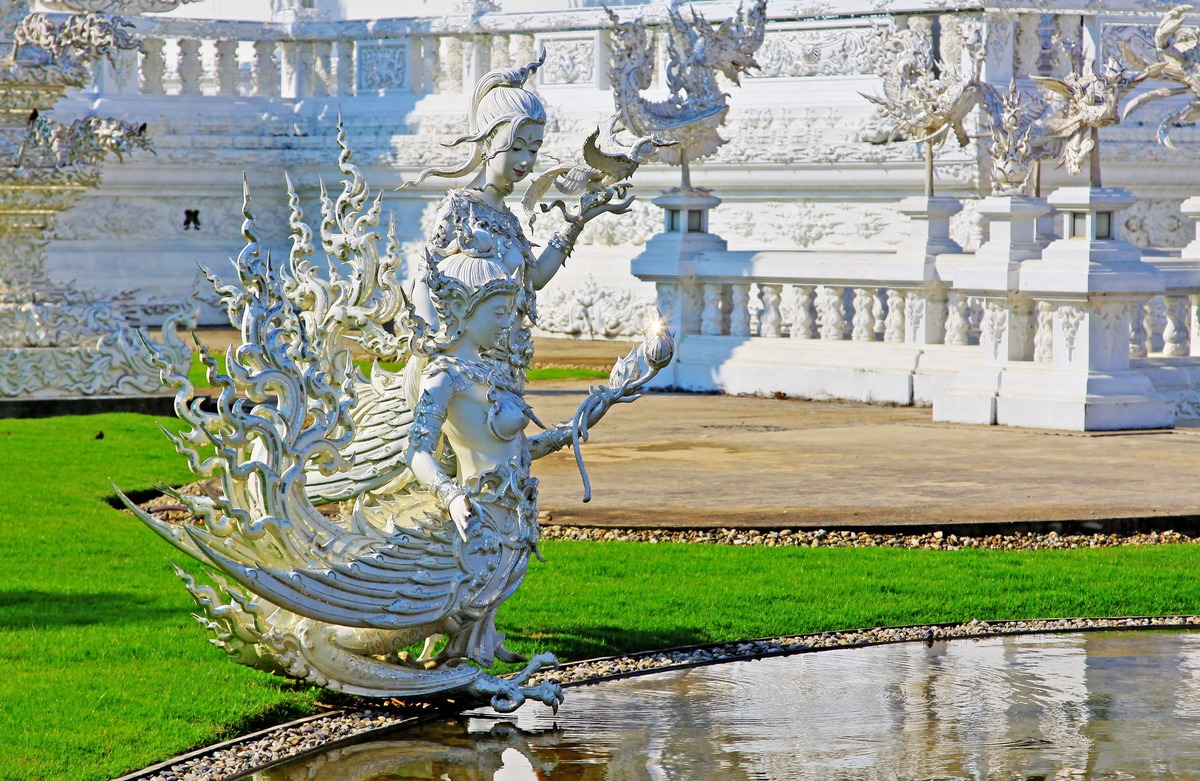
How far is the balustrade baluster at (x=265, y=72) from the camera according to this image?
24.4 m

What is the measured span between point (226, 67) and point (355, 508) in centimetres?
1917

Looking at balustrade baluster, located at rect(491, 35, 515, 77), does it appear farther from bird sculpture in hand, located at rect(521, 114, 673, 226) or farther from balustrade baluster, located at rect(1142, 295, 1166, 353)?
bird sculpture in hand, located at rect(521, 114, 673, 226)

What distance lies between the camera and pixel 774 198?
63.9ft

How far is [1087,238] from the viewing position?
43.0 feet

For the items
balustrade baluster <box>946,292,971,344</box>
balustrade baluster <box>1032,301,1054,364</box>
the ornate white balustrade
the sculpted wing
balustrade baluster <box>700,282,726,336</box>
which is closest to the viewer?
the sculpted wing

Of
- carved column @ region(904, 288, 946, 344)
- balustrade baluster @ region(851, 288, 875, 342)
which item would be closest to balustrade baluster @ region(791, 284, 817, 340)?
balustrade baluster @ region(851, 288, 875, 342)

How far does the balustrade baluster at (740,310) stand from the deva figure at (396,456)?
958 centimetres

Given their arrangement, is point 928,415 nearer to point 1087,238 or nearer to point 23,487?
point 1087,238

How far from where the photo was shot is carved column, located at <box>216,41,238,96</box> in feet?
78.9

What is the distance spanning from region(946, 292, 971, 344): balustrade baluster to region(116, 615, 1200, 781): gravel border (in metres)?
7.39

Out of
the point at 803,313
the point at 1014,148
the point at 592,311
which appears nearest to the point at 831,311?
the point at 803,313

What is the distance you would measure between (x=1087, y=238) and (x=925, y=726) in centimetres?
787

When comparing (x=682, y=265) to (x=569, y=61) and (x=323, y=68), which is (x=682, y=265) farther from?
(x=323, y=68)

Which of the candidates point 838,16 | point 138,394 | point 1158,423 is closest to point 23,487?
point 138,394
